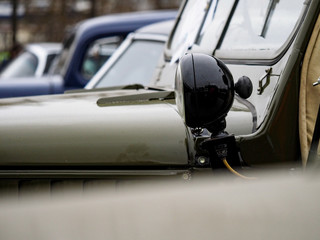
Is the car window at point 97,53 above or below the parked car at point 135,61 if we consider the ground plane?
below

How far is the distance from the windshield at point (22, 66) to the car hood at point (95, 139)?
28.9ft

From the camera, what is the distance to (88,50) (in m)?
9.89

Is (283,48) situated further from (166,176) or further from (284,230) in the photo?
(284,230)

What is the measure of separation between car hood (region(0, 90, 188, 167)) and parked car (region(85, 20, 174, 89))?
2555mm

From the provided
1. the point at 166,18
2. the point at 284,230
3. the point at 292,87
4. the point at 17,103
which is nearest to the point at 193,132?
the point at 292,87

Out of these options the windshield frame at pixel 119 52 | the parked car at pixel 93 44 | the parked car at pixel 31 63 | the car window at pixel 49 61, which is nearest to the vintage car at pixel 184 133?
the windshield frame at pixel 119 52

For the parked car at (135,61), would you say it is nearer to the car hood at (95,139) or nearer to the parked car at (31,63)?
the car hood at (95,139)

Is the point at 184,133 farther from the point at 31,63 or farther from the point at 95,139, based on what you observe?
the point at 31,63

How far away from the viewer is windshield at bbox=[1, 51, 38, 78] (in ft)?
37.7

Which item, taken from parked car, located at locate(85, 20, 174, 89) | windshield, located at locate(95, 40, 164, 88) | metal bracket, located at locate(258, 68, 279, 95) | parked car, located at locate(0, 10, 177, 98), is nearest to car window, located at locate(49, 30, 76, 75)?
parked car, located at locate(0, 10, 177, 98)

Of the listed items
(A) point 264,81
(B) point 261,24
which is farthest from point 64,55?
(A) point 264,81

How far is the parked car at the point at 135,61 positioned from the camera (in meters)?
5.73

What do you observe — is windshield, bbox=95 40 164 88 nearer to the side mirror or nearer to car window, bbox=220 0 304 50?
car window, bbox=220 0 304 50

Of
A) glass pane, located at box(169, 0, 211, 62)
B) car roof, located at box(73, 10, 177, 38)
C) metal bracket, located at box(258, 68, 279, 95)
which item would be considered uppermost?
metal bracket, located at box(258, 68, 279, 95)
